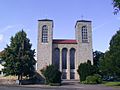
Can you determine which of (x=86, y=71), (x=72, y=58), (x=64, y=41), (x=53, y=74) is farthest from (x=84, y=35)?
(x=53, y=74)

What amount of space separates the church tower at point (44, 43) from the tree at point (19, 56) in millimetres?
34045

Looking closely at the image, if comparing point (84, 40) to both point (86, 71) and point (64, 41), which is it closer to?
point (64, 41)

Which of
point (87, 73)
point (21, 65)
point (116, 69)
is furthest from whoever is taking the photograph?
point (87, 73)

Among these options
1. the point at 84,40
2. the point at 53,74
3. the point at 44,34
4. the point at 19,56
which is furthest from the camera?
the point at 44,34

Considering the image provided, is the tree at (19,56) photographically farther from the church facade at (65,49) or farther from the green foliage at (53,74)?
the church facade at (65,49)

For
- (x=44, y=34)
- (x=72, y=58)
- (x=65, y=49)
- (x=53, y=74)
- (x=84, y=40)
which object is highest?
(x=44, y=34)

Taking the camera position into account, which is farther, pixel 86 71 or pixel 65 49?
pixel 65 49

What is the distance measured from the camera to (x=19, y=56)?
67.6m

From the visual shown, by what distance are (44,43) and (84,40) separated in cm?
1480

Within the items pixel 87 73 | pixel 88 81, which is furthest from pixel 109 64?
pixel 87 73

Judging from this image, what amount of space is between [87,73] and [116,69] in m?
19.5

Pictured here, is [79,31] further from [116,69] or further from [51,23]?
[116,69]

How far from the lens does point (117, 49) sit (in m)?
59.5

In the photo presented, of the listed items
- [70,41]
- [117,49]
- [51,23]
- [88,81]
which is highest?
[51,23]
